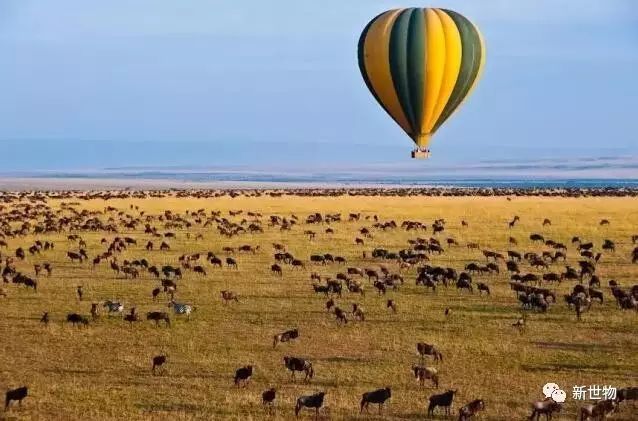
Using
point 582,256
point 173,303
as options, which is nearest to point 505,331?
point 173,303

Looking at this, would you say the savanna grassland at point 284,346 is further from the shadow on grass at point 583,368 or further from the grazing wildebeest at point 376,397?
the grazing wildebeest at point 376,397

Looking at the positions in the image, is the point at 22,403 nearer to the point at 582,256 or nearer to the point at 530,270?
the point at 530,270

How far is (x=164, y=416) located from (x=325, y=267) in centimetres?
1592

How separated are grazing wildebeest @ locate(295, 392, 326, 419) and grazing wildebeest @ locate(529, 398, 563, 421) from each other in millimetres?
2796

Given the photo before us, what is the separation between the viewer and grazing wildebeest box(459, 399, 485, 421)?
13.0 m

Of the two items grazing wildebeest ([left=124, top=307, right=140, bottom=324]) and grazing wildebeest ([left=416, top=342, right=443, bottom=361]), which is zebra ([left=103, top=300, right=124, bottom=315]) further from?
grazing wildebeest ([left=416, top=342, right=443, bottom=361])

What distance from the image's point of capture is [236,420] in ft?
43.0

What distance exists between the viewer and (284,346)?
17.7 m

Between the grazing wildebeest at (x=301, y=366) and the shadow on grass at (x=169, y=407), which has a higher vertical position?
the grazing wildebeest at (x=301, y=366)

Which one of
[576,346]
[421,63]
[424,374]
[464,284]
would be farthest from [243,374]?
[421,63]

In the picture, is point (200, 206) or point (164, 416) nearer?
point (164, 416)

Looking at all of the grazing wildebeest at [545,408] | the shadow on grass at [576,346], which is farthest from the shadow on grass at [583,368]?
the grazing wildebeest at [545,408]

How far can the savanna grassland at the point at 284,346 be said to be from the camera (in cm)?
1409

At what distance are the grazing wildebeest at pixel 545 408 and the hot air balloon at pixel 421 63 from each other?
64.7 ft
